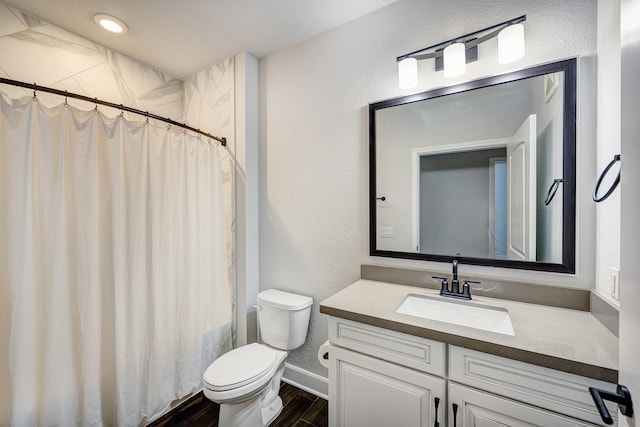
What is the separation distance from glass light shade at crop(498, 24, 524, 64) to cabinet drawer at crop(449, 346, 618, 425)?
128cm

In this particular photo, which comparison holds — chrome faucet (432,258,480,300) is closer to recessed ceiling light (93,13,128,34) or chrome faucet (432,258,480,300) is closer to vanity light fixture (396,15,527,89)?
vanity light fixture (396,15,527,89)

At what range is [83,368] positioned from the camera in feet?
4.48

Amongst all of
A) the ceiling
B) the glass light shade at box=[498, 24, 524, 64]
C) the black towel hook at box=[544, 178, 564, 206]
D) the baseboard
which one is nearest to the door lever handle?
the black towel hook at box=[544, 178, 564, 206]

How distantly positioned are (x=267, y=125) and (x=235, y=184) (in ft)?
1.76

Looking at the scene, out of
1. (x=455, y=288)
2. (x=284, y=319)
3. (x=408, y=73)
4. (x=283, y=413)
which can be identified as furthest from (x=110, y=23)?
(x=283, y=413)

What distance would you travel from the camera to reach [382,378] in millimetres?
1134

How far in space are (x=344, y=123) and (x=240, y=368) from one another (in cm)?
161

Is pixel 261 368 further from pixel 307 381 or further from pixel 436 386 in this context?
pixel 436 386

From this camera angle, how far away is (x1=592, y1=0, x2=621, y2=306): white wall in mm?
979

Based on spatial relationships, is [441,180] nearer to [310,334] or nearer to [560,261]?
[560,261]

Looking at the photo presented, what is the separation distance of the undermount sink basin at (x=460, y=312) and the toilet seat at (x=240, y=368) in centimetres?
86

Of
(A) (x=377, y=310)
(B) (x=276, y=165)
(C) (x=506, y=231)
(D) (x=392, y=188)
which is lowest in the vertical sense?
(A) (x=377, y=310)

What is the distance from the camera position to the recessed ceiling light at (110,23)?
168 centimetres

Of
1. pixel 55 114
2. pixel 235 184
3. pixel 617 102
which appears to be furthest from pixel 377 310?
pixel 55 114
